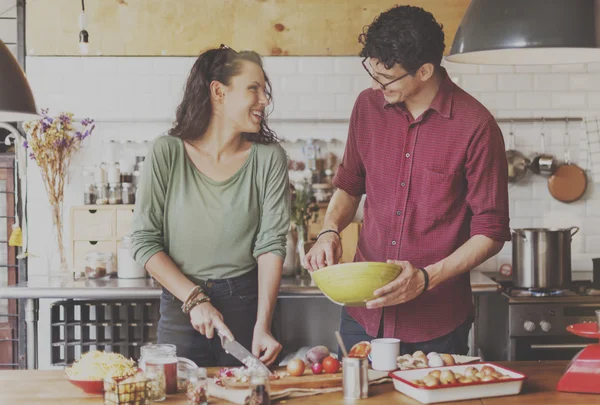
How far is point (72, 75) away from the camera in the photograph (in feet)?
18.7

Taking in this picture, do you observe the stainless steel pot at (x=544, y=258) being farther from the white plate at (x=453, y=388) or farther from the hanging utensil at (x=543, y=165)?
the white plate at (x=453, y=388)

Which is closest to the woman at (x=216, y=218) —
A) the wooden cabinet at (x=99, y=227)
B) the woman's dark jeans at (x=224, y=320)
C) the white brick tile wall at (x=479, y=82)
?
the woman's dark jeans at (x=224, y=320)

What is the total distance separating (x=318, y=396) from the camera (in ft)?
8.14

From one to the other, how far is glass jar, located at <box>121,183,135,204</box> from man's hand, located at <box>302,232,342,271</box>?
276 centimetres

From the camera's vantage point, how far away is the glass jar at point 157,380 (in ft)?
7.90

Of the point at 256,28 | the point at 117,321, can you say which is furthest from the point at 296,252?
the point at 256,28

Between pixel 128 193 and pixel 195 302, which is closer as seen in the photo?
pixel 195 302

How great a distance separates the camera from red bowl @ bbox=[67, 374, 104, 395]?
Answer: 246 cm

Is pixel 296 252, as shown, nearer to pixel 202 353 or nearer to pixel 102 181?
pixel 102 181

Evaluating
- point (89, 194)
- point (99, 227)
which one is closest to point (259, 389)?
point (99, 227)

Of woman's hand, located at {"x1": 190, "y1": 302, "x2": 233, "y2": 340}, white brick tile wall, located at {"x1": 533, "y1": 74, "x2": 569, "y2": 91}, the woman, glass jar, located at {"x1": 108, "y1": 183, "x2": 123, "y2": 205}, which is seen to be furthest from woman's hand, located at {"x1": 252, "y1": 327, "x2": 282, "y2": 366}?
white brick tile wall, located at {"x1": 533, "y1": 74, "x2": 569, "y2": 91}

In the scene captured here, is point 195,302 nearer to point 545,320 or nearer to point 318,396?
point 318,396

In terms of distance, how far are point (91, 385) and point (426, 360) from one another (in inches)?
41.4

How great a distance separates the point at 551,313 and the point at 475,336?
0.45 m
